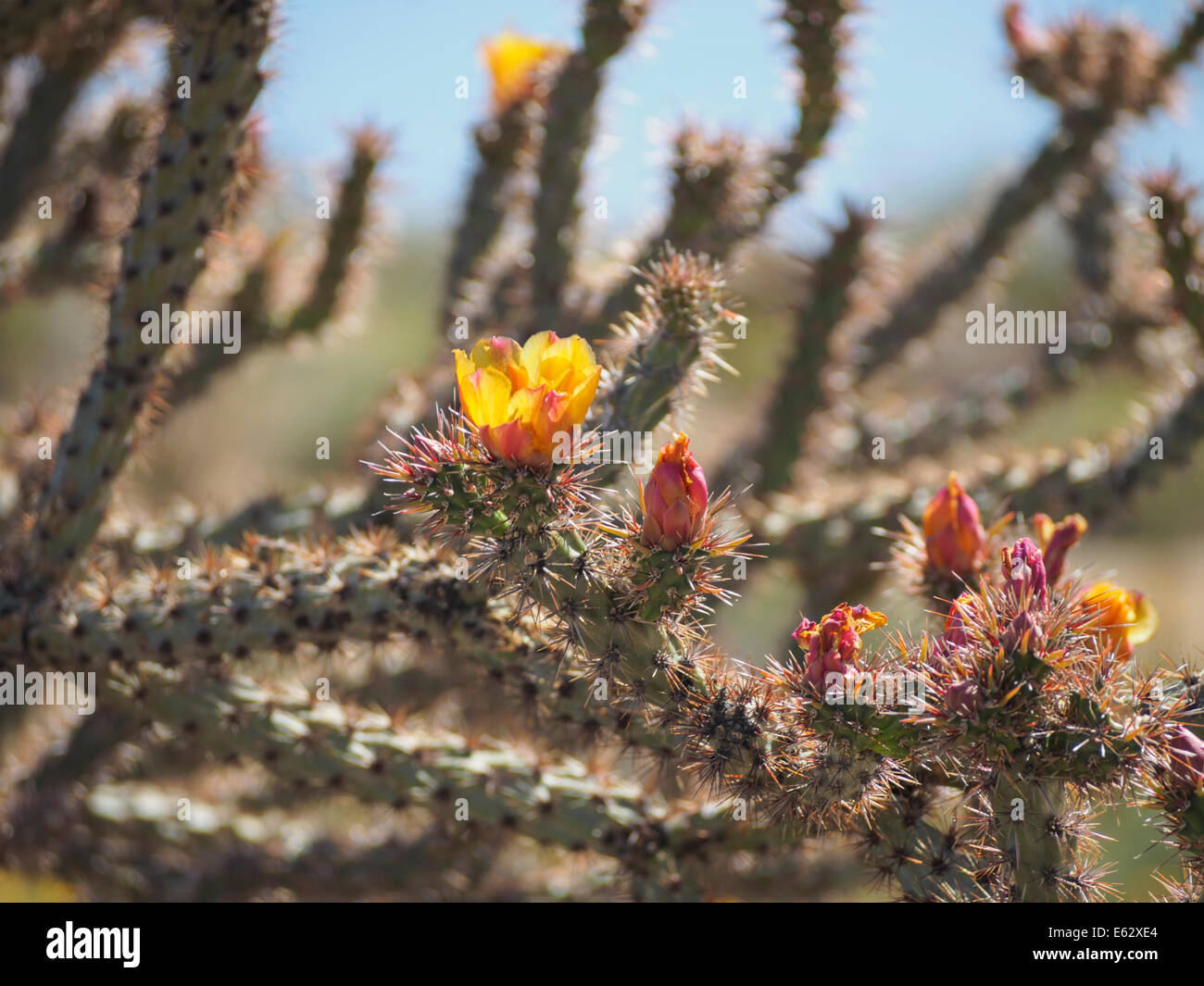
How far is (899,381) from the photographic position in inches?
425

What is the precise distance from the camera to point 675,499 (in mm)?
1950

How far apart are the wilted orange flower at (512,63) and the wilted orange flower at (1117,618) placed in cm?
284

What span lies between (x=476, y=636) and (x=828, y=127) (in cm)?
224

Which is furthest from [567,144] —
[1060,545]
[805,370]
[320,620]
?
[1060,545]

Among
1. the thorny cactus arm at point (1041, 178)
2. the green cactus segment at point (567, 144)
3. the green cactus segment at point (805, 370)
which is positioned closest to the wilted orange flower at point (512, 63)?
the green cactus segment at point (567, 144)

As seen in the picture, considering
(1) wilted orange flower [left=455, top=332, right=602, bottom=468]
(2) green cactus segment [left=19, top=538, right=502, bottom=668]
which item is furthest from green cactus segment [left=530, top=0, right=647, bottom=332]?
(1) wilted orange flower [left=455, top=332, right=602, bottom=468]

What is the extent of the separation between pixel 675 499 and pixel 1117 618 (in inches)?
41.5

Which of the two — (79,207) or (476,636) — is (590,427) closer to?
(476,636)

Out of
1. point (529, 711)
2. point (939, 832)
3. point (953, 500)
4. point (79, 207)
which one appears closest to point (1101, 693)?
point (939, 832)

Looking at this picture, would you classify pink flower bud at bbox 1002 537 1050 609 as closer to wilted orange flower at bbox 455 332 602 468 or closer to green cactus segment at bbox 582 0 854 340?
wilted orange flower at bbox 455 332 602 468

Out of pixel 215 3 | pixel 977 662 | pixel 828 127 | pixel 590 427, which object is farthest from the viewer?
pixel 828 127

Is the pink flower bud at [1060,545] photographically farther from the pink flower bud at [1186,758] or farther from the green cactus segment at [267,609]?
the green cactus segment at [267,609]

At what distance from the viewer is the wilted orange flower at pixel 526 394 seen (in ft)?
6.20
